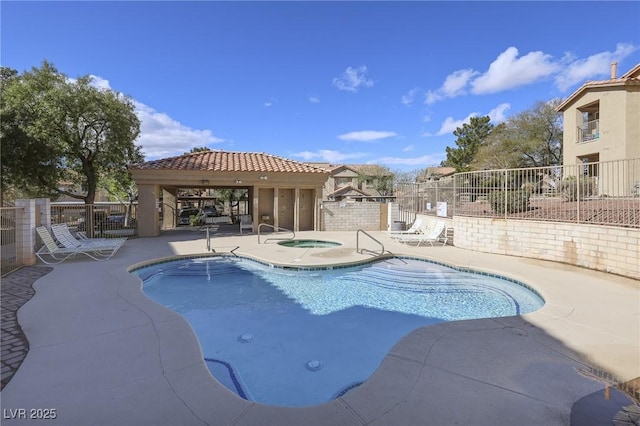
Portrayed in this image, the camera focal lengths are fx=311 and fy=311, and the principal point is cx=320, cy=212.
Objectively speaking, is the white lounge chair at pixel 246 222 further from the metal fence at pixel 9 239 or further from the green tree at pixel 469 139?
the green tree at pixel 469 139

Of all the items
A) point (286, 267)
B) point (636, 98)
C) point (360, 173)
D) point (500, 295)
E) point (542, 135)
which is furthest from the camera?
point (360, 173)

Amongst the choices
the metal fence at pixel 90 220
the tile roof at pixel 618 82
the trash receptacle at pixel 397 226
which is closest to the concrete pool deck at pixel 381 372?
the metal fence at pixel 90 220

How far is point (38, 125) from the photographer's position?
14609 mm

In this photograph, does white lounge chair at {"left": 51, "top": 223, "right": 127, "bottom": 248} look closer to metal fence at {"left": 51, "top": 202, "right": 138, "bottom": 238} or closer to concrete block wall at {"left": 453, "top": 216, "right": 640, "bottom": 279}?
metal fence at {"left": 51, "top": 202, "right": 138, "bottom": 238}

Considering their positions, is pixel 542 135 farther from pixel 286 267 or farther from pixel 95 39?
pixel 95 39

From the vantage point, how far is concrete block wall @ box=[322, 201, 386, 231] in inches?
762

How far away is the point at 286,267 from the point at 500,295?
19.2 feet

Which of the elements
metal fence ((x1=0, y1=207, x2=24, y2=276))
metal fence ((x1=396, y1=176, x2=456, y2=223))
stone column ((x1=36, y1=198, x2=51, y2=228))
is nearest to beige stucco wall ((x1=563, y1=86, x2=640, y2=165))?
metal fence ((x1=396, y1=176, x2=456, y2=223))

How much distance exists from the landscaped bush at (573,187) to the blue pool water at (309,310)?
4.57 metres

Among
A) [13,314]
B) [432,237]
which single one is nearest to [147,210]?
[13,314]

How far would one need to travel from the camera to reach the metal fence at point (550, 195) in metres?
8.76

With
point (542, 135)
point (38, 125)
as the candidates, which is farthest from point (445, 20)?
point (542, 135)

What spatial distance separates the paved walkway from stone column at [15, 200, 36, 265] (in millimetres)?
411

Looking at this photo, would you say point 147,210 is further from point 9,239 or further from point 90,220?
point 9,239
